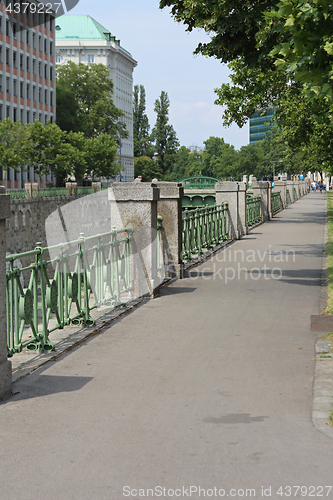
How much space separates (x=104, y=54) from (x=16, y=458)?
12024 centimetres

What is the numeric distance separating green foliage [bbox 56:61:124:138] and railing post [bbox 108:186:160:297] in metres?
66.8

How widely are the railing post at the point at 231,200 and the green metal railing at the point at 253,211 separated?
409cm

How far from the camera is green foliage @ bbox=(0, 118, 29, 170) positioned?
54562mm

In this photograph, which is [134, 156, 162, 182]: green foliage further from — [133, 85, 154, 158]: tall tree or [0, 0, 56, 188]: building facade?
[0, 0, 56, 188]: building facade

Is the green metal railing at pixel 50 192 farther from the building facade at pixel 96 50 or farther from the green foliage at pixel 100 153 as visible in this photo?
the building facade at pixel 96 50

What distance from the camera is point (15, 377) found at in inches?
229

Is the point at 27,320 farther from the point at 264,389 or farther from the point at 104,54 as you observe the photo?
the point at 104,54

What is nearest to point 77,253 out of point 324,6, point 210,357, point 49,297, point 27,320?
point 49,297

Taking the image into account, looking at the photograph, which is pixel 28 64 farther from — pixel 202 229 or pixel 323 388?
pixel 323 388

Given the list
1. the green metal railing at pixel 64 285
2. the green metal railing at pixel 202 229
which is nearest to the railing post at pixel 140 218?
the green metal railing at pixel 64 285

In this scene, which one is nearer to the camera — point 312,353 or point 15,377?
point 15,377

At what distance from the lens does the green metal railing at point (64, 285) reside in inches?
247

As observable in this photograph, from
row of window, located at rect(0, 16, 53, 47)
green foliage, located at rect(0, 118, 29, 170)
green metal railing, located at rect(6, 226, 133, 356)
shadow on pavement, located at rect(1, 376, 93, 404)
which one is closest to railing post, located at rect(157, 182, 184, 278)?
green metal railing, located at rect(6, 226, 133, 356)

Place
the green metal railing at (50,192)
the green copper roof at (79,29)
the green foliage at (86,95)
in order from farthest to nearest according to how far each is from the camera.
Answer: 1. the green copper roof at (79,29)
2. the green foliage at (86,95)
3. the green metal railing at (50,192)
